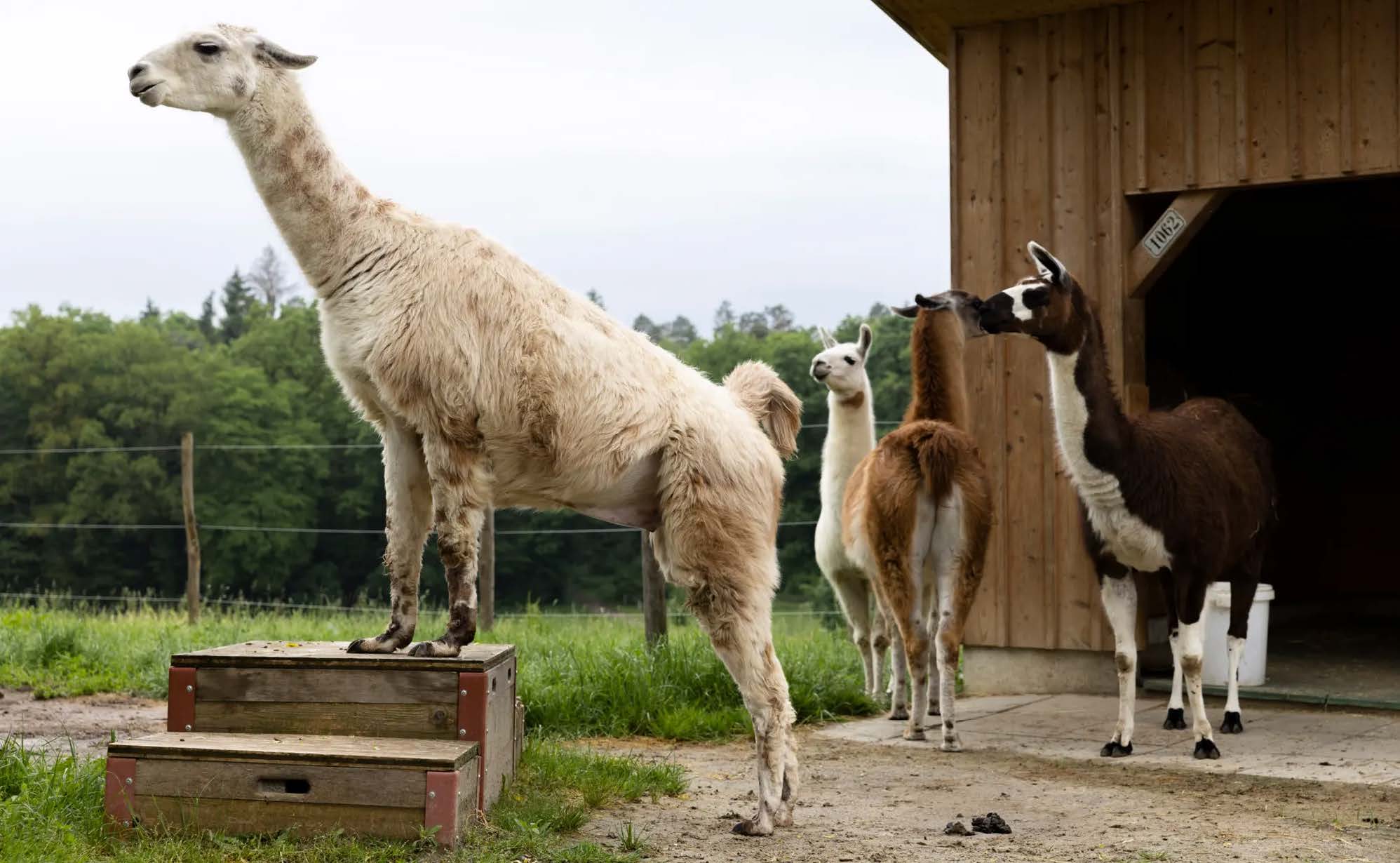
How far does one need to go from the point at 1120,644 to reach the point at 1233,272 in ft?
20.8

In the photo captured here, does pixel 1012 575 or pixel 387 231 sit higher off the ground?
pixel 387 231

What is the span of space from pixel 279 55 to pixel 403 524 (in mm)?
1703

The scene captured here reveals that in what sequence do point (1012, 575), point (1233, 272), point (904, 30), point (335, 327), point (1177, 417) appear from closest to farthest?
point (335, 327)
point (1177, 417)
point (1012, 575)
point (904, 30)
point (1233, 272)

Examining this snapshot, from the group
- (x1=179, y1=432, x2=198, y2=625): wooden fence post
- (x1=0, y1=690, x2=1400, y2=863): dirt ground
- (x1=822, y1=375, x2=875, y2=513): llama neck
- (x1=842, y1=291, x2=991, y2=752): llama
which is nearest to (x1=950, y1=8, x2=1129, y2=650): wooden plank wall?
(x1=822, y1=375, x2=875, y2=513): llama neck

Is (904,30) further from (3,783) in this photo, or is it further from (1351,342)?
(3,783)

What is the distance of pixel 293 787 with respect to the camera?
4.53m

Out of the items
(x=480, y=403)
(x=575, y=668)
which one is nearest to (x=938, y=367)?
(x=575, y=668)

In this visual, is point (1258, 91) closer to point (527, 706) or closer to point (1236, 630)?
point (1236, 630)

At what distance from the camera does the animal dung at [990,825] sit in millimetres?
5125

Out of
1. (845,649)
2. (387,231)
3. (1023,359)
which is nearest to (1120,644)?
(1023,359)

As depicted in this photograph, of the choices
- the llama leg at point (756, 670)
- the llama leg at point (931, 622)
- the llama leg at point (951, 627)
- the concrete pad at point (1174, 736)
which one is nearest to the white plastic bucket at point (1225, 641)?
the concrete pad at point (1174, 736)

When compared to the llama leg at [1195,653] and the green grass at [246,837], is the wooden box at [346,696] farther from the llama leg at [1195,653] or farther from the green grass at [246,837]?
the llama leg at [1195,653]

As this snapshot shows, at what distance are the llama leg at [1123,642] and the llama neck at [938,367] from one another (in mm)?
1228

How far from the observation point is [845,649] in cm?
955
